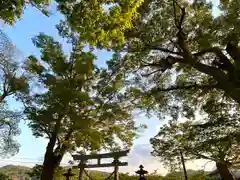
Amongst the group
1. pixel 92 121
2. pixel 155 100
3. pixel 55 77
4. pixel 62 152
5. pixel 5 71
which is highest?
pixel 5 71

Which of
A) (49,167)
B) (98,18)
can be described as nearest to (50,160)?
(49,167)

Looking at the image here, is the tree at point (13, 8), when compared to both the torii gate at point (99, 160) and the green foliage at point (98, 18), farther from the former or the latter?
the torii gate at point (99, 160)

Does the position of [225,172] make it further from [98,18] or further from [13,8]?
[13,8]

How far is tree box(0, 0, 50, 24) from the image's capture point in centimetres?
310

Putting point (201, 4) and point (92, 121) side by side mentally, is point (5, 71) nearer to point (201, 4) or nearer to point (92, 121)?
point (92, 121)

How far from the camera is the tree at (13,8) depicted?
3.10m

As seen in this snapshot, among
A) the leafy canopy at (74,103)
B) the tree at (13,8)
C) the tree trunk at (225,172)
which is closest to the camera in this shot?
the tree at (13,8)

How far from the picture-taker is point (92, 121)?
369 inches

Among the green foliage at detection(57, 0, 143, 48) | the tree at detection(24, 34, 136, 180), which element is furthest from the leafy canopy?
the green foliage at detection(57, 0, 143, 48)

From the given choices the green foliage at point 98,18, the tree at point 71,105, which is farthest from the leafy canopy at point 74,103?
the green foliage at point 98,18

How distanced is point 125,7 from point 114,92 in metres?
6.44

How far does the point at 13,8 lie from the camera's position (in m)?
3.26

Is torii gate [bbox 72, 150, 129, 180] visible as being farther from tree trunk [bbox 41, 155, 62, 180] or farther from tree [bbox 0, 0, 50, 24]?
tree [bbox 0, 0, 50, 24]

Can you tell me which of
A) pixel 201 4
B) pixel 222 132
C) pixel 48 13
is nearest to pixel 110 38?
pixel 48 13
